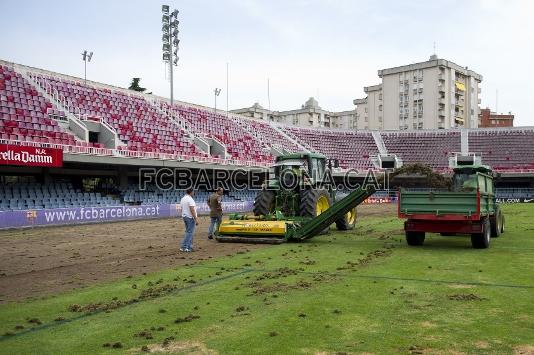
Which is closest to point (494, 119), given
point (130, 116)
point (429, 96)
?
point (429, 96)

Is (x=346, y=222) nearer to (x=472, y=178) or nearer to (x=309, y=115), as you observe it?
(x=472, y=178)

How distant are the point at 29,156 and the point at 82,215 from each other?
3.63 m

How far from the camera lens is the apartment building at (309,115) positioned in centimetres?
11629

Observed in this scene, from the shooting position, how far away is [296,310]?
22.3ft

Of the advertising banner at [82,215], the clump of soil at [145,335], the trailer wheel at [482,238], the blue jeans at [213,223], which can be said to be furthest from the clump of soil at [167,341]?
the advertising banner at [82,215]

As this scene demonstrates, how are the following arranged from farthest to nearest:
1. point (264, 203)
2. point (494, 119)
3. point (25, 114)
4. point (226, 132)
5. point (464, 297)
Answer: point (494, 119) < point (226, 132) < point (25, 114) < point (264, 203) < point (464, 297)

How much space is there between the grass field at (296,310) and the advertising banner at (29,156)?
15626mm

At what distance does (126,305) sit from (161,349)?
218 centimetres

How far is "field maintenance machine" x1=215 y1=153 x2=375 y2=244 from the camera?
14.5 meters

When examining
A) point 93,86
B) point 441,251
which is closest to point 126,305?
point 441,251

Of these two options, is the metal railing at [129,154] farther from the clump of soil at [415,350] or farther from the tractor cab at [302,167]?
the clump of soil at [415,350]

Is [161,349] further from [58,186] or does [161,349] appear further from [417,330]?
[58,186]

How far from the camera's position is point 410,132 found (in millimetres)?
62375

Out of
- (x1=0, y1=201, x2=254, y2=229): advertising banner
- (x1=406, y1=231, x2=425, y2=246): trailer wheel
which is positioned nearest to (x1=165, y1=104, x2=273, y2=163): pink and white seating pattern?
(x1=0, y1=201, x2=254, y2=229): advertising banner
